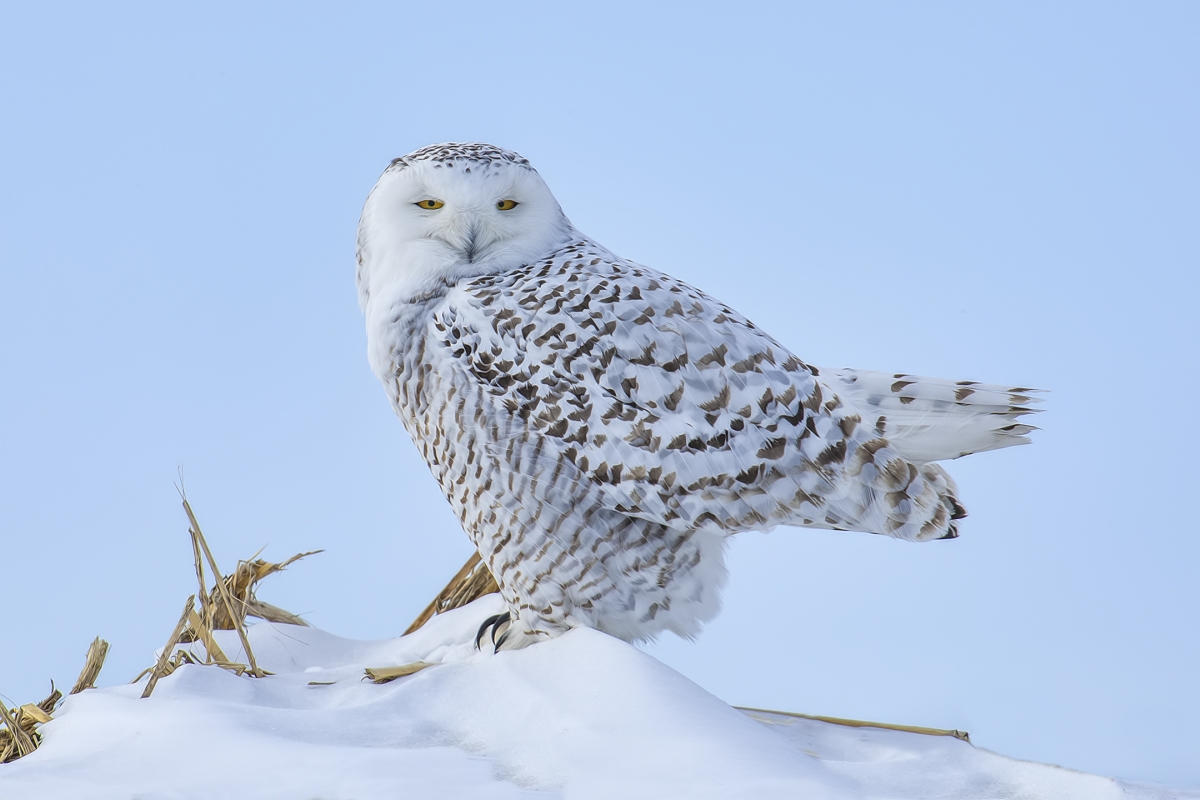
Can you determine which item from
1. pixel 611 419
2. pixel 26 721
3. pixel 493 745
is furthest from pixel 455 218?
pixel 26 721

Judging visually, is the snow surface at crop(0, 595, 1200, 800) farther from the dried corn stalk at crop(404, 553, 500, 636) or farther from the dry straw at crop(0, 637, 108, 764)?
the dried corn stalk at crop(404, 553, 500, 636)

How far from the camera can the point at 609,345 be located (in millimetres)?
2480

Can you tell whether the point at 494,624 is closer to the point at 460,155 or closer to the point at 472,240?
the point at 472,240

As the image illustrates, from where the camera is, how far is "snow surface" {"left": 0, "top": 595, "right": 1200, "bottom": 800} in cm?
194

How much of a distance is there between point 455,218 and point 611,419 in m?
0.65

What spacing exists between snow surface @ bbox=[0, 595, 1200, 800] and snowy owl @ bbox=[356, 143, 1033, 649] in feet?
0.86

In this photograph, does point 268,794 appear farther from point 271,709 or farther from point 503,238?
point 503,238

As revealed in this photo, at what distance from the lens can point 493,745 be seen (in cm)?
222

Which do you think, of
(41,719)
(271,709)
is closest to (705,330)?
(271,709)

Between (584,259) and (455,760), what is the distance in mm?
1235

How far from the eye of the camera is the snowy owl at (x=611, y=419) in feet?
8.06

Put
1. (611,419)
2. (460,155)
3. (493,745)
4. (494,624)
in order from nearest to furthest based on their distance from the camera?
1. (493,745)
2. (611,419)
3. (460,155)
4. (494,624)

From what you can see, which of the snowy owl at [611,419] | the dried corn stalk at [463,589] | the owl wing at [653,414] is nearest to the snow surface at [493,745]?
the snowy owl at [611,419]

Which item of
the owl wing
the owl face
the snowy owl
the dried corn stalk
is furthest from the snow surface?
the owl face
